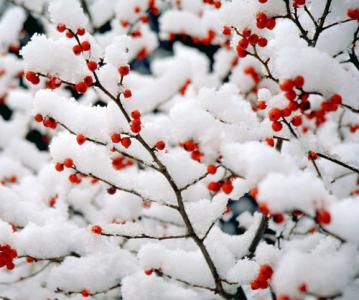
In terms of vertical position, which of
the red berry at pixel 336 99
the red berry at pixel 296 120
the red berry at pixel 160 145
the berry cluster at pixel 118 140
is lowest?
the red berry at pixel 336 99

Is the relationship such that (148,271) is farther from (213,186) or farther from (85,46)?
(85,46)

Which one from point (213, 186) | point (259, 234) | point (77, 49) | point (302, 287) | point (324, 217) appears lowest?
point (302, 287)

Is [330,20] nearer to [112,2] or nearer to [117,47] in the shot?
[117,47]

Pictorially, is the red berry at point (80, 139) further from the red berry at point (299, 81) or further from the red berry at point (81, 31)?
the red berry at point (299, 81)

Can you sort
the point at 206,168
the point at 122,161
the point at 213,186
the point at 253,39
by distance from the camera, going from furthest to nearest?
the point at 122,161 < the point at 206,168 < the point at 253,39 < the point at 213,186

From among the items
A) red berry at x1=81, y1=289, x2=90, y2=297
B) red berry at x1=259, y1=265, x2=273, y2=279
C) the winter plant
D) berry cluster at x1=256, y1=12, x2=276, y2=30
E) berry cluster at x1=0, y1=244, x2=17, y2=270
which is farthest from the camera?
red berry at x1=81, y1=289, x2=90, y2=297

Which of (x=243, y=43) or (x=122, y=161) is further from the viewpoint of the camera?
(x=122, y=161)

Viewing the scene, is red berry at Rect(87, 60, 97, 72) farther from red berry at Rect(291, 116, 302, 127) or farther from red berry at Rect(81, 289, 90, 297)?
red berry at Rect(81, 289, 90, 297)

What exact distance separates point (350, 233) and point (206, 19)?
4.18m

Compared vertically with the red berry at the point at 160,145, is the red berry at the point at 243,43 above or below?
above

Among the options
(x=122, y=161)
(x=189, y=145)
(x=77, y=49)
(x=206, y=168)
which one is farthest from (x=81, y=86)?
(x=122, y=161)

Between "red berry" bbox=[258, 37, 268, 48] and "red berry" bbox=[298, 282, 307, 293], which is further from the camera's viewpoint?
"red berry" bbox=[258, 37, 268, 48]

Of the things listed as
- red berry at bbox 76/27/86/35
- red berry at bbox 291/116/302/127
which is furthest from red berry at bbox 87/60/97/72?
red berry at bbox 291/116/302/127

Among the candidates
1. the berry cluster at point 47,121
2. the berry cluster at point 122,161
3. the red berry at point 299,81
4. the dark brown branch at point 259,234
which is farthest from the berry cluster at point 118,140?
the berry cluster at point 122,161
